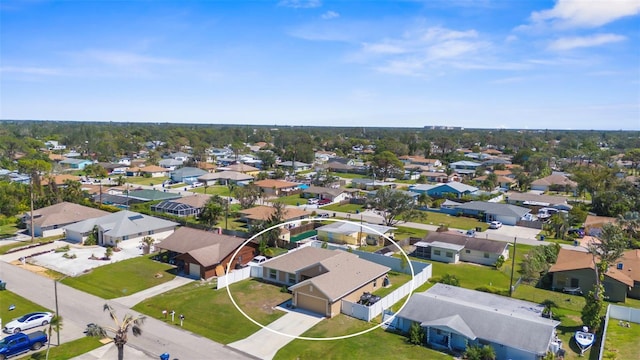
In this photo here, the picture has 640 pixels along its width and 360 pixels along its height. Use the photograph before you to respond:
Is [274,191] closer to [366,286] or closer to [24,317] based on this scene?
[366,286]

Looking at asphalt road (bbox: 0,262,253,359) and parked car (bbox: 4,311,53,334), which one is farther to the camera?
parked car (bbox: 4,311,53,334)

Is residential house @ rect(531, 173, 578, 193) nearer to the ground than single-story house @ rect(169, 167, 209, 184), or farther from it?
farther from it

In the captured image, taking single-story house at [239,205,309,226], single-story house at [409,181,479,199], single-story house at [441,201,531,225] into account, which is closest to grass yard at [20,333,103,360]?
single-story house at [239,205,309,226]

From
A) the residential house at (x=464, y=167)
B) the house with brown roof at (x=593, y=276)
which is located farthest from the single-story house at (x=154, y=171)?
the house with brown roof at (x=593, y=276)

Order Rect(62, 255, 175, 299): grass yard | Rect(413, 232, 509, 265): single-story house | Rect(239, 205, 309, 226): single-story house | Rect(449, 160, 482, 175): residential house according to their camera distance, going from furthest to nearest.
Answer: Rect(449, 160, 482, 175): residential house, Rect(239, 205, 309, 226): single-story house, Rect(413, 232, 509, 265): single-story house, Rect(62, 255, 175, 299): grass yard

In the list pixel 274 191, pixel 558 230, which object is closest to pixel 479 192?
pixel 558 230

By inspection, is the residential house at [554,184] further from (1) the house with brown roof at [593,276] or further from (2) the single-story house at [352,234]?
(1) the house with brown roof at [593,276]

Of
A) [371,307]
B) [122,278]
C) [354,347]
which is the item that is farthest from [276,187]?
[354,347]

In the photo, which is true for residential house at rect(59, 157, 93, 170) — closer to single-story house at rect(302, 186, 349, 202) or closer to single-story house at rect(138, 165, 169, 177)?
single-story house at rect(138, 165, 169, 177)
